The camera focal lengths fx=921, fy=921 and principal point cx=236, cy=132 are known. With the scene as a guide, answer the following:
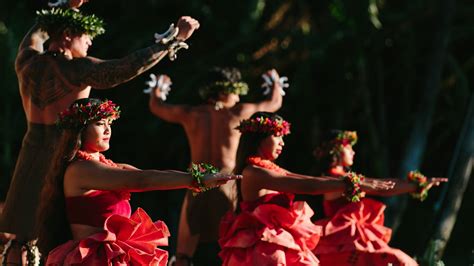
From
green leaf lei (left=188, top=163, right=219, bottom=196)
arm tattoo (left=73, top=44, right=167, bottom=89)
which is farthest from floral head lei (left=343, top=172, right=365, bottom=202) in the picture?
arm tattoo (left=73, top=44, right=167, bottom=89)

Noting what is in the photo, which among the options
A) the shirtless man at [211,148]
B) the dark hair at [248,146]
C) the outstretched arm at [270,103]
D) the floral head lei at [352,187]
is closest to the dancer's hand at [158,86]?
the shirtless man at [211,148]

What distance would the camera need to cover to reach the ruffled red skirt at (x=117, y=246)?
13.3 ft

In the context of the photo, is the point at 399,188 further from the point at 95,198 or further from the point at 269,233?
the point at 95,198

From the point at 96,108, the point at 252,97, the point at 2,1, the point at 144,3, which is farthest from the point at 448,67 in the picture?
the point at 96,108

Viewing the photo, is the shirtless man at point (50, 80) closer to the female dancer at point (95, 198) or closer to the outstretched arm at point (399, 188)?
the female dancer at point (95, 198)

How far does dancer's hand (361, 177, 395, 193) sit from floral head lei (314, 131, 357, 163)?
2.39 feet

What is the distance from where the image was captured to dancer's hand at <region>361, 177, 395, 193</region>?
16.3ft

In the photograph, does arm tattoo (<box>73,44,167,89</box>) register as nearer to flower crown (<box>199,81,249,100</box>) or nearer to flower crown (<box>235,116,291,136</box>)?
flower crown (<box>235,116,291,136</box>)

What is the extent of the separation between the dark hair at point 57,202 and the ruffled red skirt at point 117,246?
0.11 metres

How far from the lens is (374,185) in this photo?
5023 mm

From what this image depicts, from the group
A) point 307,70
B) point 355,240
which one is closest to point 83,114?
point 355,240

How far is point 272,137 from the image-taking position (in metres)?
5.07

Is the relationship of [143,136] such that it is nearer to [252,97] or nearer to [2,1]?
[252,97]

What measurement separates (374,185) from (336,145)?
88 cm
